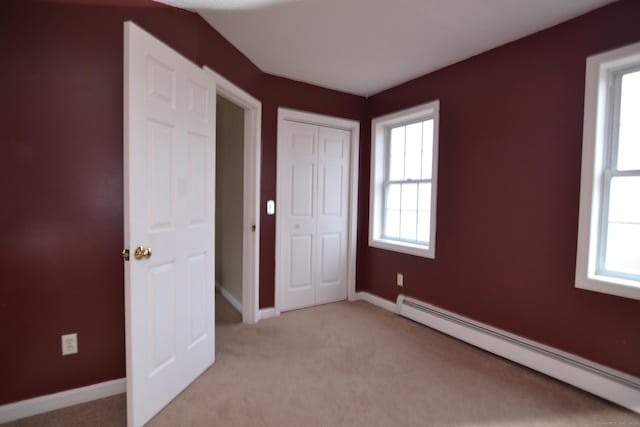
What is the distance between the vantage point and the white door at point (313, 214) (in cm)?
339

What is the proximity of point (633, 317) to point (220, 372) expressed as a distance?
2621 mm

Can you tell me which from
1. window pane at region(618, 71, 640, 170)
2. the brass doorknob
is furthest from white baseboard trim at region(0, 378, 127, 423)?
window pane at region(618, 71, 640, 170)

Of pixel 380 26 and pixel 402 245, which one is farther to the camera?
pixel 402 245

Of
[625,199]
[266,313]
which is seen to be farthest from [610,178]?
[266,313]

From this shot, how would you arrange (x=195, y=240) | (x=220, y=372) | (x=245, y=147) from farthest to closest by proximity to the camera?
(x=245, y=147)
(x=220, y=372)
(x=195, y=240)

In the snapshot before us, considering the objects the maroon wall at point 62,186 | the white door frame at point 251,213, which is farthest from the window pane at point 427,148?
the maroon wall at point 62,186

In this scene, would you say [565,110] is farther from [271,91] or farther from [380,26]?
[271,91]

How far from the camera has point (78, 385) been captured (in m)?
1.88

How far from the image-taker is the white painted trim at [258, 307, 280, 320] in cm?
322

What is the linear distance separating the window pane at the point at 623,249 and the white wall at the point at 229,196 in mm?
3003

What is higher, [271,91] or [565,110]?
[271,91]

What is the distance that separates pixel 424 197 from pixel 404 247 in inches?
21.8

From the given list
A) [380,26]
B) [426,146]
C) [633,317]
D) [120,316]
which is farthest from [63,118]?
[633,317]

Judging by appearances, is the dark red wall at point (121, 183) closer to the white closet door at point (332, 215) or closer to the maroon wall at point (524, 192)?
the maroon wall at point (524, 192)
